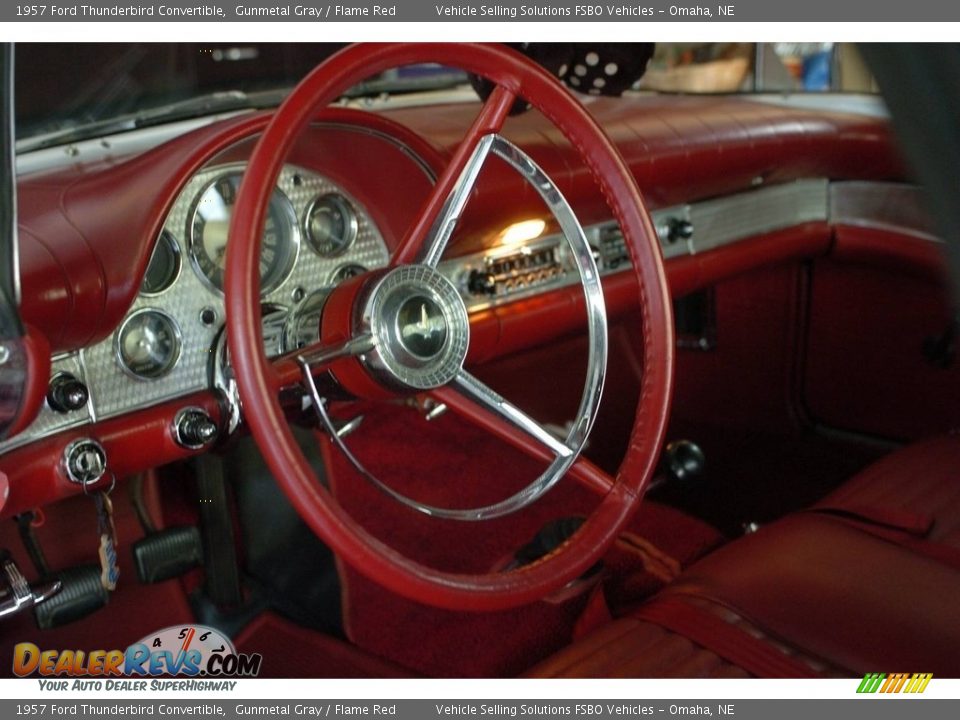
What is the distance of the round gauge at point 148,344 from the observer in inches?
49.4

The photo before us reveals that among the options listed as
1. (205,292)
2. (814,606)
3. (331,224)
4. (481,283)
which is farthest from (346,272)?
(814,606)

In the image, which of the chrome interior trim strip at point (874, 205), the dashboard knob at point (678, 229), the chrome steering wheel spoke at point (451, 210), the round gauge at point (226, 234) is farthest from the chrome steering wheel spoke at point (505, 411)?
the chrome interior trim strip at point (874, 205)

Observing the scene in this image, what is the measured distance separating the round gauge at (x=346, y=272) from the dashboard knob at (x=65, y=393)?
34cm

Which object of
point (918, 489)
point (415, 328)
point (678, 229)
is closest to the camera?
point (415, 328)

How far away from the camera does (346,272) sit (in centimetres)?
140

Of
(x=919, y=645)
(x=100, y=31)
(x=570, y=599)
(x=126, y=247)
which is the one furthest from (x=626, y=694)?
(x=100, y=31)

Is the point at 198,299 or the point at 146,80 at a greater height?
the point at 146,80

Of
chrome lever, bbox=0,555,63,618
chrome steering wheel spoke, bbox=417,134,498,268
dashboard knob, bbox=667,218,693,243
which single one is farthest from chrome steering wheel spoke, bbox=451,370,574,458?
dashboard knob, bbox=667,218,693,243

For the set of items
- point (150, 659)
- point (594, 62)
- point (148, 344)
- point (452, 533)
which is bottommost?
point (452, 533)

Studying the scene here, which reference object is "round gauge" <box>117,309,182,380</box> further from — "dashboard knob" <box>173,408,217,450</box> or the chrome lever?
the chrome lever

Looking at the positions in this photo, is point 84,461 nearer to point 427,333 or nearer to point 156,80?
point 427,333

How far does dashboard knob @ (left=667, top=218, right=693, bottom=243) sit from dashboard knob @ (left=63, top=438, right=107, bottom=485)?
1166mm

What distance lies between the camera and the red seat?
3.77 feet

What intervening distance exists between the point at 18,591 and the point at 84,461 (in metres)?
0.20
